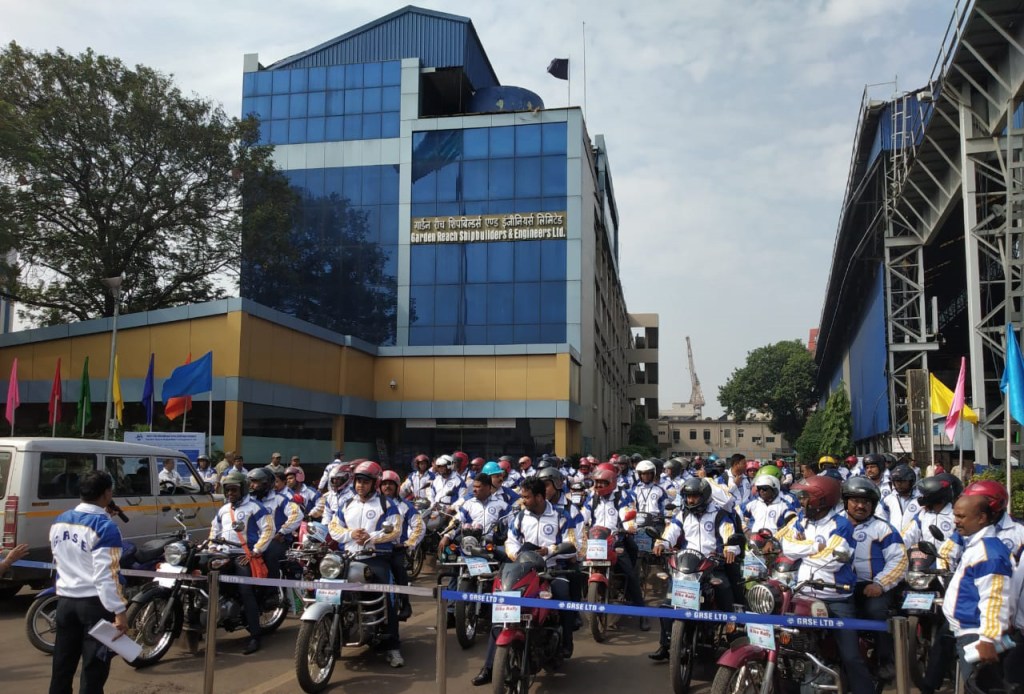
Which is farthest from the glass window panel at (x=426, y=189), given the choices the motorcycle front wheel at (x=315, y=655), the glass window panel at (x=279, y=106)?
the motorcycle front wheel at (x=315, y=655)

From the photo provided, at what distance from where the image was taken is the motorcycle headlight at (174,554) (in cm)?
762

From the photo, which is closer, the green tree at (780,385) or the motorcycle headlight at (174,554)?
the motorcycle headlight at (174,554)

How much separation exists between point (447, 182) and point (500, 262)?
4986 millimetres

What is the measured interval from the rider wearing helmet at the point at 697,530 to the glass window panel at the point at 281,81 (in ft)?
133

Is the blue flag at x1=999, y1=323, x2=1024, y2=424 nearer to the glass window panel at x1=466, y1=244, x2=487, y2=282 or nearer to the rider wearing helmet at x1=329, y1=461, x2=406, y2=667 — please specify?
the rider wearing helmet at x1=329, y1=461, x2=406, y2=667

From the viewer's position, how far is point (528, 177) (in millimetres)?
39406

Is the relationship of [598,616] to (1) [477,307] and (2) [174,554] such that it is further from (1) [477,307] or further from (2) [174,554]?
(1) [477,307]

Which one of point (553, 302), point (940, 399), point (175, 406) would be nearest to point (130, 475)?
point (175, 406)

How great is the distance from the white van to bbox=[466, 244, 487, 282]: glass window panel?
2854 centimetres

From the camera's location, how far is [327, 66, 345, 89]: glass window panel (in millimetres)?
42656

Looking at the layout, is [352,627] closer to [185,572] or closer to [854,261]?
[185,572]

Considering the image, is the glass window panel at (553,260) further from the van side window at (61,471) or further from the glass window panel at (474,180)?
the van side window at (61,471)

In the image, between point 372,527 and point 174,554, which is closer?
point 174,554

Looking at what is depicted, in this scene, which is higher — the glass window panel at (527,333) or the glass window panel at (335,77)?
the glass window panel at (335,77)
